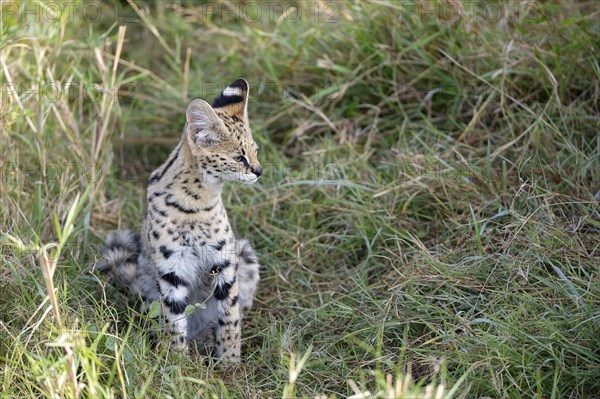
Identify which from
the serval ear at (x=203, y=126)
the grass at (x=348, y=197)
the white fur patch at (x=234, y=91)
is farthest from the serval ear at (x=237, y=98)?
the grass at (x=348, y=197)

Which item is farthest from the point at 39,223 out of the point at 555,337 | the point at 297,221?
the point at 555,337

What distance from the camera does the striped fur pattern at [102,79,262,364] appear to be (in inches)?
160

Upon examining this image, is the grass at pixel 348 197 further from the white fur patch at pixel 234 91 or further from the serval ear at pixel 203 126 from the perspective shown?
the white fur patch at pixel 234 91

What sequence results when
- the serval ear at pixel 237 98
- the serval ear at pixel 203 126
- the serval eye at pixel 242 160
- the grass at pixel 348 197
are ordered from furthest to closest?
the serval ear at pixel 237 98 < the serval eye at pixel 242 160 < the serval ear at pixel 203 126 < the grass at pixel 348 197

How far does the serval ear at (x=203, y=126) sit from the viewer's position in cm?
397

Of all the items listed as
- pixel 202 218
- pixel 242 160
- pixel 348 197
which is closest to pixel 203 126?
pixel 242 160

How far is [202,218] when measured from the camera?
415 centimetres

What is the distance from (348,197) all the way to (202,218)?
126 centimetres

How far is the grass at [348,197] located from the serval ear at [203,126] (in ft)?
2.30

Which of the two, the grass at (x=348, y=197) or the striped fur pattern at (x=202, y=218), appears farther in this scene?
the striped fur pattern at (x=202, y=218)

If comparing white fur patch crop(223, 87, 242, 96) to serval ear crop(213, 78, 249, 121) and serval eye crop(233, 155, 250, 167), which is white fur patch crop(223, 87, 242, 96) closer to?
serval ear crop(213, 78, 249, 121)

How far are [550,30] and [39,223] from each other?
3411 millimetres

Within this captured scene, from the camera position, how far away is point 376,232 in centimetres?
478

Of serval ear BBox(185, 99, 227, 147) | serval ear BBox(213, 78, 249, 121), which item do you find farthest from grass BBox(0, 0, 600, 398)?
serval ear BBox(213, 78, 249, 121)
